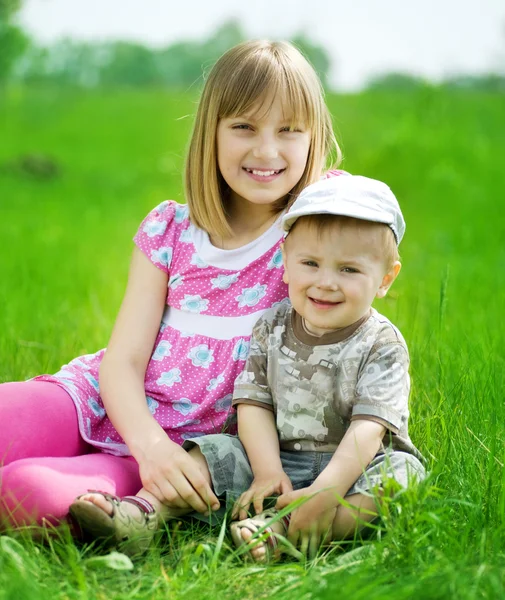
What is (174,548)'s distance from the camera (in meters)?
2.04

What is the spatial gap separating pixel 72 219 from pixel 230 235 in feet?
21.4

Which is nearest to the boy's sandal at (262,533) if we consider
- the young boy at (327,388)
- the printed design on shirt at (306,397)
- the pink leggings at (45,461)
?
the young boy at (327,388)

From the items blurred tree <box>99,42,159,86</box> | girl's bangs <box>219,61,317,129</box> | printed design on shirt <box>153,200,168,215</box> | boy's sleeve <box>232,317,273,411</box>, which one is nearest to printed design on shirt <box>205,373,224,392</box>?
boy's sleeve <box>232,317,273,411</box>

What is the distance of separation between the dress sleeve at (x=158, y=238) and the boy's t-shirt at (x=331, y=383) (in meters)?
0.49

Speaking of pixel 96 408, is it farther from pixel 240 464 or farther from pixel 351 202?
pixel 351 202

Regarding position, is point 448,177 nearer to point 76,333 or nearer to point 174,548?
point 76,333

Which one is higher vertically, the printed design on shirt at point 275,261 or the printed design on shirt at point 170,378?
the printed design on shirt at point 275,261

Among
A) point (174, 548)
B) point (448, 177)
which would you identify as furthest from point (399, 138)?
point (174, 548)

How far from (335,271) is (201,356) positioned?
0.56 metres

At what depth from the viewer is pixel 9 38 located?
15.8 m

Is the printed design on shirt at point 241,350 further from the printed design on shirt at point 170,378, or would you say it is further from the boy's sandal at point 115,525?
the boy's sandal at point 115,525

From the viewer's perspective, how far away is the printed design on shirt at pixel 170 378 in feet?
8.08

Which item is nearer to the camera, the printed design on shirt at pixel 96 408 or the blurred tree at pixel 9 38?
the printed design on shirt at pixel 96 408

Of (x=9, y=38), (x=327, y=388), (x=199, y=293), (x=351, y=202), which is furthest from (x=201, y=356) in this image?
(x=9, y=38)
